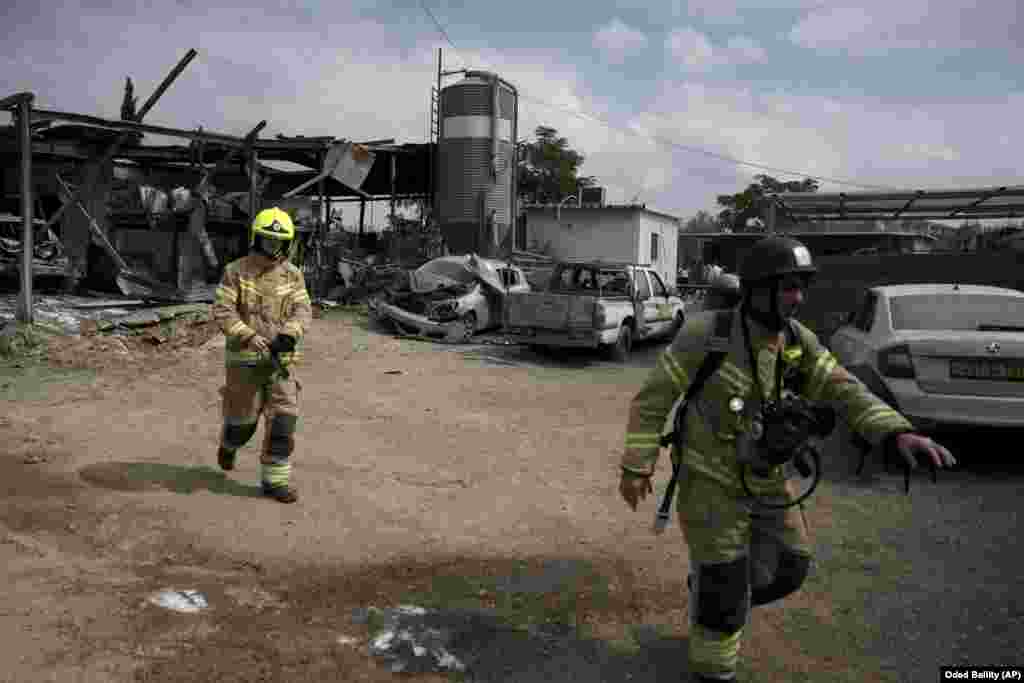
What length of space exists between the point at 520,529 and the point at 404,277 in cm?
1161

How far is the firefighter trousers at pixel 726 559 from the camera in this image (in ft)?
9.48

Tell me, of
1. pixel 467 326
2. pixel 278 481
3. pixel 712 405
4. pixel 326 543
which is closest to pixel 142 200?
pixel 467 326

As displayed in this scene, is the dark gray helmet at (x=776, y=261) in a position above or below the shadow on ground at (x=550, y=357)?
above

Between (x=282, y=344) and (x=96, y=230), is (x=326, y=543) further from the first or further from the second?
(x=96, y=230)

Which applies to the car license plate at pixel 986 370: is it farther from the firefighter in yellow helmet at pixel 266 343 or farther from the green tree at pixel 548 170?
the green tree at pixel 548 170

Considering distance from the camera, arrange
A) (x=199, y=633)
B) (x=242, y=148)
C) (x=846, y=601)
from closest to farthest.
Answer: (x=199, y=633)
(x=846, y=601)
(x=242, y=148)

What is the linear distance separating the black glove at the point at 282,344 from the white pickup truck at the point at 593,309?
791 centimetres

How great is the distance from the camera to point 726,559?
2.89 metres

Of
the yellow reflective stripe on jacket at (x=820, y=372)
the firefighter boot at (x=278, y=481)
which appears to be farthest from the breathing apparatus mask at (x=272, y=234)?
the yellow reflective stripe on jacket at (x=820, y=372)

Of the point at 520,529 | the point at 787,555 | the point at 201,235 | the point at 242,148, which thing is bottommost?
the point at 520,529

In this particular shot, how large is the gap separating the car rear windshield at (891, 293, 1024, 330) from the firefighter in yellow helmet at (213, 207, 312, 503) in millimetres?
4922

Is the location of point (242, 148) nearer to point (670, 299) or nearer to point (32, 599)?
point (670, 299)

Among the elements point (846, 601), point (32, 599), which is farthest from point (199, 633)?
point (846, 601)

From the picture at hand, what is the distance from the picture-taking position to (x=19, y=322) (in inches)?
458
